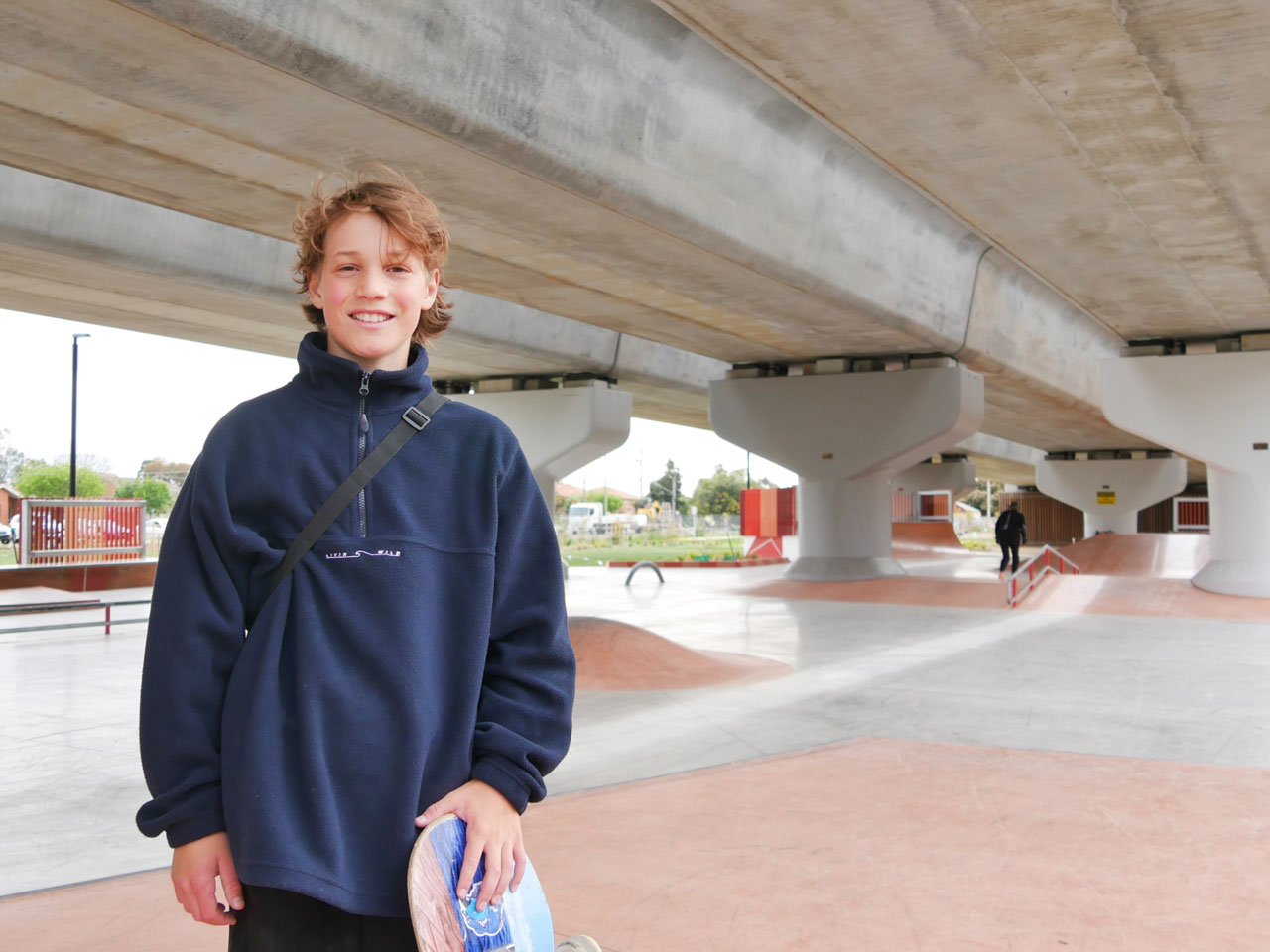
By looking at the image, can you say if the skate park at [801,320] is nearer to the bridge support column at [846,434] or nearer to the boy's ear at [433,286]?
the bridge support column at [846,434]

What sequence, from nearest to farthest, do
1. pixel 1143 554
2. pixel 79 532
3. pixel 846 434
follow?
1. pixel 846 434
2. pixel 79 532
3. pixel 1143 554

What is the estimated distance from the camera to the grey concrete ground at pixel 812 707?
7.11m

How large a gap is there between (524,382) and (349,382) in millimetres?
26823

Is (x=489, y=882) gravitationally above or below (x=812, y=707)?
above

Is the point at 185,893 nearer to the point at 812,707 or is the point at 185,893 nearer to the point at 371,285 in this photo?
the point at 371,285

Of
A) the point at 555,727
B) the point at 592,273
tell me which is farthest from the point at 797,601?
the point at 555,727

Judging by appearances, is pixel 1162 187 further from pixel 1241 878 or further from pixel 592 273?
pixel 1241 878

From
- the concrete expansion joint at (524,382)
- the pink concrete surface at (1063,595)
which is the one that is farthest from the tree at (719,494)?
the pink concrete surface at (1063,595)

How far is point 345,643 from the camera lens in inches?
80.2

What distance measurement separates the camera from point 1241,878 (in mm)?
5301

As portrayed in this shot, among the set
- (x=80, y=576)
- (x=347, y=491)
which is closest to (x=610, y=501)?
(x=80, y=576)

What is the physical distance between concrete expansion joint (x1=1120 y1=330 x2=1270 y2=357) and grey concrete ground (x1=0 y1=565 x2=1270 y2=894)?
7.22 meters

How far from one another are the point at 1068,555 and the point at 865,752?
3004 centimetres

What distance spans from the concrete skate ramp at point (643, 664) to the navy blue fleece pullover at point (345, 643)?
30.5ft
